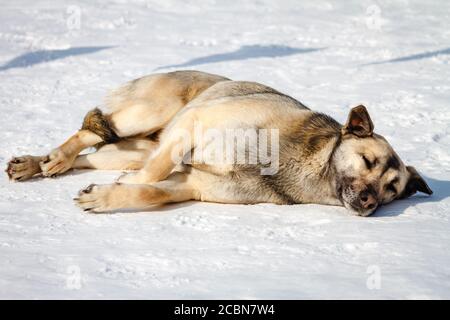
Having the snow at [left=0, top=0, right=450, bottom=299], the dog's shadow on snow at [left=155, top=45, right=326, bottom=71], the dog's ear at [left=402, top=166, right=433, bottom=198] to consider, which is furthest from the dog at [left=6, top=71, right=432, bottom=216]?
the dog's shadow on snow at [left=155, top=45, right=326, bottom=71]

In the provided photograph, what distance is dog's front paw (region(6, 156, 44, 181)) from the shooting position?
6121mm

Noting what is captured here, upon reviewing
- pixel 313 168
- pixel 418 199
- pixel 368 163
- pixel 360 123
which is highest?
pixel 360 123

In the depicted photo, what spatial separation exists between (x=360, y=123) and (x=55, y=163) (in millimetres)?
2649

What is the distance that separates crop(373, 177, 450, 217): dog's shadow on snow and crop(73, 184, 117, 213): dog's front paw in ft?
6.57

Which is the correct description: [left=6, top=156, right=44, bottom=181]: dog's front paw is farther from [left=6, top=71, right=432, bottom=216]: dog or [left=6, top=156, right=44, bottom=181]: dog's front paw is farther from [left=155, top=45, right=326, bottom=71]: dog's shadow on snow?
[left=155, top=45, right=326, bottom=71]: dog's shadow on snow

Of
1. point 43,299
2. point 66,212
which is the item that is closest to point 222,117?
point 66,212

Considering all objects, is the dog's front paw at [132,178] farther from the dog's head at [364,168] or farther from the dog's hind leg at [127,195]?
the dog's head at [364,168]

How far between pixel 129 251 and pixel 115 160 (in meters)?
2.20

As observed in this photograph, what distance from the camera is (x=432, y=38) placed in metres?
13.1

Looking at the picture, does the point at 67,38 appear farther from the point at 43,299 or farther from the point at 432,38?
the point at 43,299

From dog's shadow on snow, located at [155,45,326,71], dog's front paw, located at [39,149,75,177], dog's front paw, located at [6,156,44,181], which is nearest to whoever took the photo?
dog's front paw, located at [6,156,44,181]

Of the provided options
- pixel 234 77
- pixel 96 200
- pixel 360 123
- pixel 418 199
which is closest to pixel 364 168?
pixel 360 123

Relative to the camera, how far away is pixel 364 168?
17.9 ft

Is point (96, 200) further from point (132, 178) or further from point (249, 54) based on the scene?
point (249, 54)
